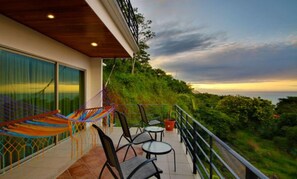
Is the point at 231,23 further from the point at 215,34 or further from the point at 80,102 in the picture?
the point at 80,102

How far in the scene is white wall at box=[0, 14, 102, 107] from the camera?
8.42 ft

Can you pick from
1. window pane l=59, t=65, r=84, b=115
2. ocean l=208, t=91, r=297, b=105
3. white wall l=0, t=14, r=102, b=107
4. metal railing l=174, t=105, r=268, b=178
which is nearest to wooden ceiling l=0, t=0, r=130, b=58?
white wall l=0, t=14, r=102, b=107

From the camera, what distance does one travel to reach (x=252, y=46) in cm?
835

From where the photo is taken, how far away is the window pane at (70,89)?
13.5ft

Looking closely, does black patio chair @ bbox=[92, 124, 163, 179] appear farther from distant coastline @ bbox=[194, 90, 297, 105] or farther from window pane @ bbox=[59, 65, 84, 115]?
distant coastline @ bbox=[194, 90, 297, 105]

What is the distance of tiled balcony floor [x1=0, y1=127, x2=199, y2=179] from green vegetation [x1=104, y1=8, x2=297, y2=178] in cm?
462

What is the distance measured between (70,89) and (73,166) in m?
2.29

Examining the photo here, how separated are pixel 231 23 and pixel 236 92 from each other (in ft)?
18.1

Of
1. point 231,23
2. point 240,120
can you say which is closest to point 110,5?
point 231,23

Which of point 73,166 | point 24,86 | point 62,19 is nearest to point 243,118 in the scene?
point 73,166

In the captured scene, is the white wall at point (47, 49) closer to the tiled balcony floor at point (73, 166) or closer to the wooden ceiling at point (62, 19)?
the wooden ceiling at point (62, 19)

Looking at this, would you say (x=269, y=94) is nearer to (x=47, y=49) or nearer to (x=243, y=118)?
(x=243, y=118)

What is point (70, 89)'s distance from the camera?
4.50 m

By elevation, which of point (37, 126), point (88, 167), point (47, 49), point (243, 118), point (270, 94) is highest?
point (47, 49)
